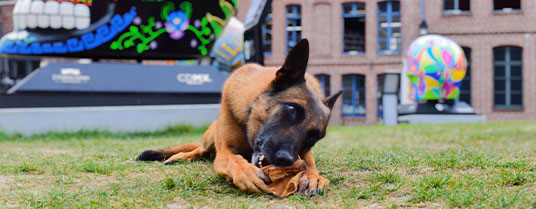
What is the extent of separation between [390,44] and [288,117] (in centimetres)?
2174

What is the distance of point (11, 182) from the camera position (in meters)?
3.71

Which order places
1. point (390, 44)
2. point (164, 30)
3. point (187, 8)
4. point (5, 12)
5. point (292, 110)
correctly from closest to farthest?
point (292, 110) < point (164, 30) < point (187, 8) < point (5, 12) < point (390, 44)

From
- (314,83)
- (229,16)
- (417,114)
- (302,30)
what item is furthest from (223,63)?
(302,30)

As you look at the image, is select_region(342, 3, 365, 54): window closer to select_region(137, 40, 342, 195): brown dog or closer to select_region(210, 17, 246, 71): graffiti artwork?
select_region(210, 17, 246, 71): graffiti artwork

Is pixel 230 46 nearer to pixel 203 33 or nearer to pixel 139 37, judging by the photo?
pixel 203 33

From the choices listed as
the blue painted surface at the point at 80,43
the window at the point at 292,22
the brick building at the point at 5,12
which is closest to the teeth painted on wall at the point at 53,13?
the blue painted surface at the point at 80,43

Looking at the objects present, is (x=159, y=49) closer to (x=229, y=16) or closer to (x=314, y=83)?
(x=229, y=16)

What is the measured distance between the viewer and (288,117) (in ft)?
10.2

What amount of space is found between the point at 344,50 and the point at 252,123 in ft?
71.4

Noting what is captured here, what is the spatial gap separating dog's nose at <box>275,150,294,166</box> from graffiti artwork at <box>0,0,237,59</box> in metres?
8.94

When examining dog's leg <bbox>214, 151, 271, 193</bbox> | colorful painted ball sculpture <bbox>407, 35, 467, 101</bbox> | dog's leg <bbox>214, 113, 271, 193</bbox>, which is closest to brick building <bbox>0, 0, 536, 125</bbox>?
colorful painted ball sculpture <bbox>407, 35, 467, 101</bbox>

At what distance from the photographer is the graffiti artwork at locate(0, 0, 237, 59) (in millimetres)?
10391

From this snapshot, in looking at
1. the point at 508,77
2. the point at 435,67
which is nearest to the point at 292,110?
the point at 435,67

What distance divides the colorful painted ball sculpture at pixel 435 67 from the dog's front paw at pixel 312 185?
564 inches
